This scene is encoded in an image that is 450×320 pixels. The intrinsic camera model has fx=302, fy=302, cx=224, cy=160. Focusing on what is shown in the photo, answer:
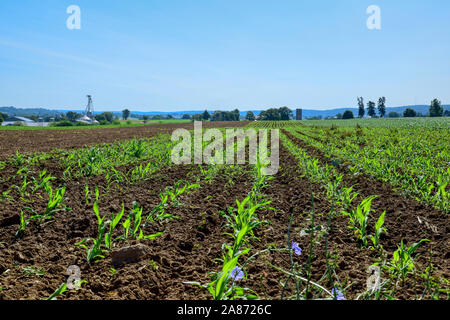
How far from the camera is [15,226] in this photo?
3.41 m

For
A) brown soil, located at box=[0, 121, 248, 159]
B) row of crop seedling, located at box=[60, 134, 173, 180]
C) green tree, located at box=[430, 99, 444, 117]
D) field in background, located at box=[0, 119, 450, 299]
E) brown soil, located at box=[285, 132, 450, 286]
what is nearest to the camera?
field in background, located at box=[0, 119, 450, 299]

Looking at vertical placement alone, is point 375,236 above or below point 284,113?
below

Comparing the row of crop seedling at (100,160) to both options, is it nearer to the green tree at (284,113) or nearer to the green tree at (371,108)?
the green tree at (284,113)

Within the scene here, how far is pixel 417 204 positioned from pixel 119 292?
13.6 feet

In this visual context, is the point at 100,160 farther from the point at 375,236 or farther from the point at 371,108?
the point at 371,108

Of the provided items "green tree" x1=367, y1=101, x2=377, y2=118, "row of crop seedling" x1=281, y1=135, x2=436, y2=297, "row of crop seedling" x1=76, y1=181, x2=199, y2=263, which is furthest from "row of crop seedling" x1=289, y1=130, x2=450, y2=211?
"green tree" x1=367, y1=101, x2=377, y2=118

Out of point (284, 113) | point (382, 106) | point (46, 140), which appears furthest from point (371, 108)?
point (46, 140)

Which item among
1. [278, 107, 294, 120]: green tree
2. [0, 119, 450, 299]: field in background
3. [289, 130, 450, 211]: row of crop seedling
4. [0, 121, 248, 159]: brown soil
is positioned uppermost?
[278, 107, 294, 120]: green tree

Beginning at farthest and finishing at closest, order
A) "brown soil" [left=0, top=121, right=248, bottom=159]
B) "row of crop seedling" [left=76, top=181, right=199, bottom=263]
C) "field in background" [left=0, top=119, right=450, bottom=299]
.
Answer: "brown soil" [left=0, top=121, right=248, bottom=159]
"row of crop seedling" [left=76, top=181, right=199, bottom=263]
"field in background" [left=0, top=119, right=450, bottom=299]

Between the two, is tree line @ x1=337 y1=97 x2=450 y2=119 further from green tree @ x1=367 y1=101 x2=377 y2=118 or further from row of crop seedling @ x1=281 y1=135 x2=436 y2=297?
row of crop seedling @ x1=281 y1=135 x2=436 y2=297

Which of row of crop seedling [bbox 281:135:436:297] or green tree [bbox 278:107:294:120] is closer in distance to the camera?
row of crop seedling [bbox 281:135:436:297]
